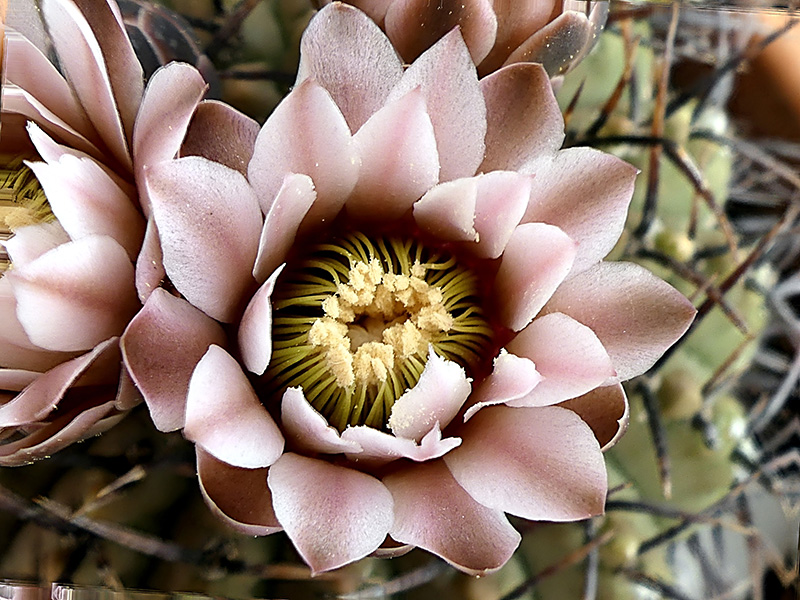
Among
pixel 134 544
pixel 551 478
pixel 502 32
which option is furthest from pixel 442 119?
pixel 134 544

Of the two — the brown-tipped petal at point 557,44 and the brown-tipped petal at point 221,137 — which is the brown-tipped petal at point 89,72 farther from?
the brown-tipped petal at point 557,44

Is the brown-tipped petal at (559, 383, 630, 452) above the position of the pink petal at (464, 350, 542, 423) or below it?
below

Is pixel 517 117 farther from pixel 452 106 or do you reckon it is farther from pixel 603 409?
pixel 603 409

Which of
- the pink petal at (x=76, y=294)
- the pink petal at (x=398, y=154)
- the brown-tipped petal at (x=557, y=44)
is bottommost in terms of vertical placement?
the pink petal at (x=76, y=294)

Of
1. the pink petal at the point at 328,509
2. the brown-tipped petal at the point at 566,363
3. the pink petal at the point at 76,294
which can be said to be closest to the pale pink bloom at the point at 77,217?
the pink petal at the point at 76,294

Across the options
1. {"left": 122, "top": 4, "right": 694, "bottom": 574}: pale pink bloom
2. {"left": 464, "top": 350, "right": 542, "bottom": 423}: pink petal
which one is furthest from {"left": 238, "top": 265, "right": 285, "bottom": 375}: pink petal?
{"left": 464, "top": 350, "right": 542, "bottom": 423}: pink petal

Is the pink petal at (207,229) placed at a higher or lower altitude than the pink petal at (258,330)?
higher

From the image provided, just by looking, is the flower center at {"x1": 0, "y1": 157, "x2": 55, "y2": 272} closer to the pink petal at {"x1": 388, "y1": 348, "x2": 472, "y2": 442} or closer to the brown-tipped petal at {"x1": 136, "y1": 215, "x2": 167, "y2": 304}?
the brown-tipped petal at {"x1": 136, "y1": 215, "x2": 167, "y2": 304}

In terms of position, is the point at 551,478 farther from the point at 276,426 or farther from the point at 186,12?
the point at 186,12
